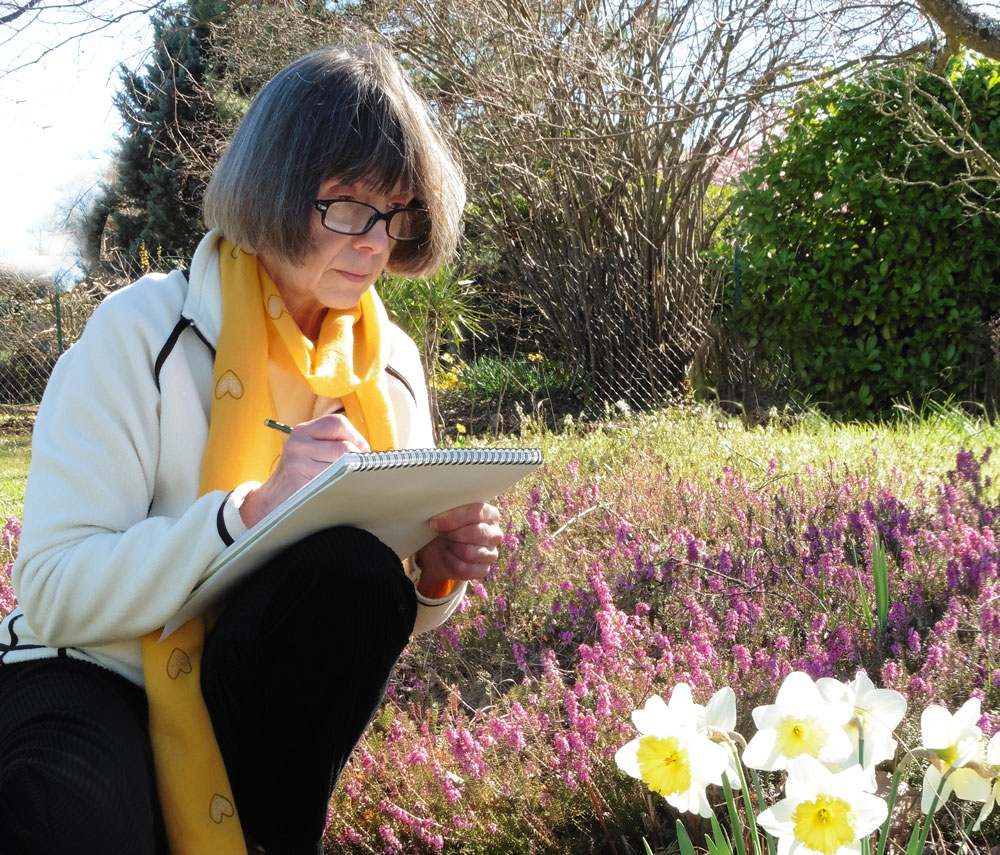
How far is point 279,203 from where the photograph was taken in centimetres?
179

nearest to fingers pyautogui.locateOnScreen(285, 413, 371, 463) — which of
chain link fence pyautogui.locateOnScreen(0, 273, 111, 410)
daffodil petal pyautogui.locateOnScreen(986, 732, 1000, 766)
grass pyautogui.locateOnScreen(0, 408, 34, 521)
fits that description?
daffodil petal pyautogui.locateOnScreen(986, 732, 1000, 766)

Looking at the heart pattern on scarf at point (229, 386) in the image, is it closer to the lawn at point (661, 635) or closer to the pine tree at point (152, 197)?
the lawn at point (661, 635)

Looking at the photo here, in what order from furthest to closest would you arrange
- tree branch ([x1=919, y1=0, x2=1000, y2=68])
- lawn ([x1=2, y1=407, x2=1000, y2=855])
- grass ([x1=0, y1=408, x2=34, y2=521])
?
grass ([x1=0, y1=408, x2=34, y2=521]), tree branch ([x1=919, y1=0, x2=1000, y2=68]), lawn ([x1=2, y1=407, x2=1000, y2=855])

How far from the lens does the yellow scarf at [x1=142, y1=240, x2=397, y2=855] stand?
4.99 feet

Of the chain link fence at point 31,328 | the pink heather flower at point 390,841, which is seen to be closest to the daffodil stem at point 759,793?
the pink heather flower at point 390,841

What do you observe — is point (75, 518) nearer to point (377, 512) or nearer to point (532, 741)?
point (377, 512)

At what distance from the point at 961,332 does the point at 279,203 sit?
5.71m

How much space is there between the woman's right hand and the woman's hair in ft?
1.47

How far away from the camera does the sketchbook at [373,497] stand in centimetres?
134

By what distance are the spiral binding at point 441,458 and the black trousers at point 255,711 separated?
0.21 meters

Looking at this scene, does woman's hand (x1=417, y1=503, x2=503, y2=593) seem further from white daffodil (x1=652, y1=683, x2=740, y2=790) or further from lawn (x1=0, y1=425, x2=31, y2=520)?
lawn (x1=0, y1=425, x2=31, y2=520)

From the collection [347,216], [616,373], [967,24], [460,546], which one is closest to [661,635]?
[460,546]

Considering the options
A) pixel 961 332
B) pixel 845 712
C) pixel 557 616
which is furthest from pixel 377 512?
pixel 961 332

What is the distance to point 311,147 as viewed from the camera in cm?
179
